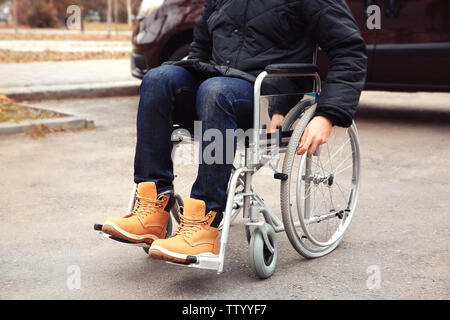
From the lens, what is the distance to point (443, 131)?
19.4 ft

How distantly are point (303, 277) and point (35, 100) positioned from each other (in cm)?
571

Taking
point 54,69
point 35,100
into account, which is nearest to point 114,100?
point 35,100

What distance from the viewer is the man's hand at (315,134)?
259 cm

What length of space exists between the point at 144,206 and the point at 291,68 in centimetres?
80

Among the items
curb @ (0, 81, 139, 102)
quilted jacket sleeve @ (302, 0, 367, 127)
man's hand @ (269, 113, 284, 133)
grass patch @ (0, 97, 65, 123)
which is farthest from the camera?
curb @ (0, 81, 139, 102)

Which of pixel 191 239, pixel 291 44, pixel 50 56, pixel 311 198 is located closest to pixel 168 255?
pixel 191 239

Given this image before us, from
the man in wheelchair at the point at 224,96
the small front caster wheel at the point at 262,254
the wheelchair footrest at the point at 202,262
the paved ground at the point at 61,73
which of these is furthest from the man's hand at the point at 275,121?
the paved ground at the point at 61,73

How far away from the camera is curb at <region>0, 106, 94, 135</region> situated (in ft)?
18.8

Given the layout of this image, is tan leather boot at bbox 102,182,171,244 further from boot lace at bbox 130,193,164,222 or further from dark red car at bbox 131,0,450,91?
dark red car at bbox 131,0,450,91

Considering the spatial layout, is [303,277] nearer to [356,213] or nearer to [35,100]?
[356,213]

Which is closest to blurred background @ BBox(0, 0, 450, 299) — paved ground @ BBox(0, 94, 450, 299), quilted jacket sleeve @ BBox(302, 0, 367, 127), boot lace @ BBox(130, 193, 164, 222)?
paved ground @ BBox(0, 94, 450, 299)

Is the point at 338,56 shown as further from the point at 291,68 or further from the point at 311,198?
the point at 311,198

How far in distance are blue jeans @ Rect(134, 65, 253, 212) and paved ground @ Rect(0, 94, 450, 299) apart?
1.20 feet

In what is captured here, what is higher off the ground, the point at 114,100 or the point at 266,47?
the point at 266,47
